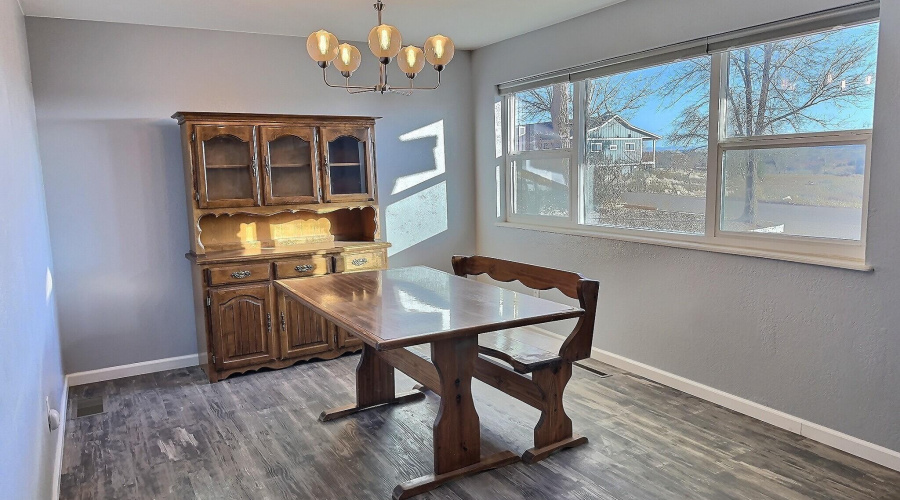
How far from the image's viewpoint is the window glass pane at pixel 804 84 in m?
2.72

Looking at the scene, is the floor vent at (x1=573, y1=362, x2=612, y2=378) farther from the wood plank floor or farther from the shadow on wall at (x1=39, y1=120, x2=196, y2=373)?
the shadow on wall at (x1=39, y1=120, x2=196, y2=373)

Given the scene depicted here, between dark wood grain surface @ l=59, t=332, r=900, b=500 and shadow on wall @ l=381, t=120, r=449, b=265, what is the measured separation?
1.62 metres

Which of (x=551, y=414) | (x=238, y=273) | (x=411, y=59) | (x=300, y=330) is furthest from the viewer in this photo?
(x=300, y=330)

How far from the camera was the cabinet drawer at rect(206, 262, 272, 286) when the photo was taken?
12.8 feet

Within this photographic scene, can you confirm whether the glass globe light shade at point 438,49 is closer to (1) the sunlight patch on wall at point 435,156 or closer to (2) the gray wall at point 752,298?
(2) the gray wall at point 752,298

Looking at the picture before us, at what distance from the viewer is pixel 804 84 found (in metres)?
2.95

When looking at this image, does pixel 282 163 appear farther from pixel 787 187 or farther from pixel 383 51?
pixel 787 187

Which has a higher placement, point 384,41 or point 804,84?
point 384,41

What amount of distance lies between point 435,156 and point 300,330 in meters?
1.87

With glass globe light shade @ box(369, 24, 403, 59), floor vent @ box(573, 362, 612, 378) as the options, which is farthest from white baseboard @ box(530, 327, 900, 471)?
glass globe light shade @ box(369, 24, 403, 59)

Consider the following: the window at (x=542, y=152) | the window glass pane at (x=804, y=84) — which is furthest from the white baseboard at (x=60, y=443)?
the window glass pane at (x=804, y=84)

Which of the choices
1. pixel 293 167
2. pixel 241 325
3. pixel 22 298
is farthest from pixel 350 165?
pixel 22 298

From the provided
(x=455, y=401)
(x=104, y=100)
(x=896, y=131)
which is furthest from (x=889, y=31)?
(x=104, y=100)

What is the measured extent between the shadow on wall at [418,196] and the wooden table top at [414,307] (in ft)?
5.47
